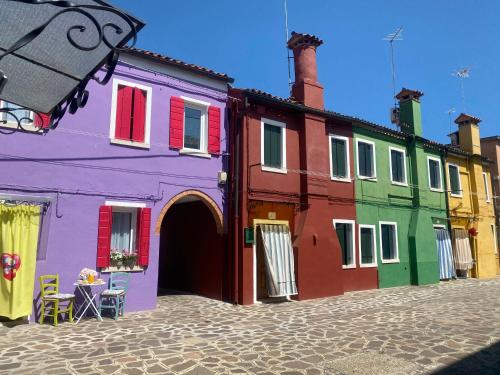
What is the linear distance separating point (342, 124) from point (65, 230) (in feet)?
34.4

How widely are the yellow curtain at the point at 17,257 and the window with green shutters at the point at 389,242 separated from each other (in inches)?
486

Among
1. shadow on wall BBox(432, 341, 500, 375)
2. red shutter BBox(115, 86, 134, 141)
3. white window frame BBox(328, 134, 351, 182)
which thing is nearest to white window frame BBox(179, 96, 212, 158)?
red shutter BBox(115, 86, 134, 141)

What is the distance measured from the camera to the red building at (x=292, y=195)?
11.6 meters

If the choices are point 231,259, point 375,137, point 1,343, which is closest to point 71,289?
point 1,343

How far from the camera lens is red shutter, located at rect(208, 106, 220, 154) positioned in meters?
11.5

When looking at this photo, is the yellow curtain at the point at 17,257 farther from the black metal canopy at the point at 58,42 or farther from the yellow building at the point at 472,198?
the yellow building at the point at 472,198

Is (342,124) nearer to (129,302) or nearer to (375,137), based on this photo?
(375,137)

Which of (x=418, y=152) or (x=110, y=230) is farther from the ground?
(x=418, y=152)

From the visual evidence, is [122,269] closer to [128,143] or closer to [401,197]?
[128,143]

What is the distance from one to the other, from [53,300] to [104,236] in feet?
5.93

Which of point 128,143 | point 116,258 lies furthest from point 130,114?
point 116,258

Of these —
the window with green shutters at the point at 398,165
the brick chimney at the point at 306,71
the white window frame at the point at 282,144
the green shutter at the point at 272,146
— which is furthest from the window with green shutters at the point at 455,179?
the green shutter at the point at 272,146

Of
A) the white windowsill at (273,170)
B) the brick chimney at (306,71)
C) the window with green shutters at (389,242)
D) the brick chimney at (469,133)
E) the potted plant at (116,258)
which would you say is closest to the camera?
the potted plant at (116,258)

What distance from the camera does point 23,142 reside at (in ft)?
27.8
